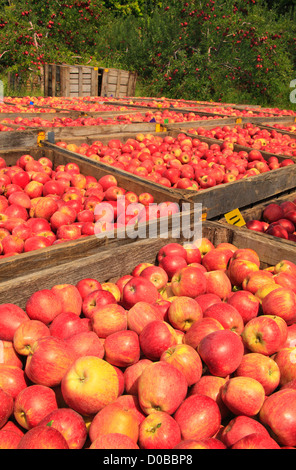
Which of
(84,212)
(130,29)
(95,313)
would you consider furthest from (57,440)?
(130,29)

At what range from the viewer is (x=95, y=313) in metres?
2.04

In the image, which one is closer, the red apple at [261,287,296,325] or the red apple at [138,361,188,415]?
the red apple at [138,361,188,415]

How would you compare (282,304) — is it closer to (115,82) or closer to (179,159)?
(179,159)

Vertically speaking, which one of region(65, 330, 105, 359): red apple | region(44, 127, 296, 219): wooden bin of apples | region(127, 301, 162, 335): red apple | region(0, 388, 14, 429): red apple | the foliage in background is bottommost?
region(0, 388, 14, 429): red apple

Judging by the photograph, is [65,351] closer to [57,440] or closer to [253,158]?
[57,440]

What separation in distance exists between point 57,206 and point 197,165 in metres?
2.38

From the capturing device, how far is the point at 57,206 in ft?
11.7

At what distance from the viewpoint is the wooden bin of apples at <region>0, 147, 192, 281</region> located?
101 inches

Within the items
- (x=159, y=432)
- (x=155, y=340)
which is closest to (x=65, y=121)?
(x=155, y=340)

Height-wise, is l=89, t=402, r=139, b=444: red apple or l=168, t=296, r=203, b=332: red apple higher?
l=168, t=296, r=203, b=332: red apple

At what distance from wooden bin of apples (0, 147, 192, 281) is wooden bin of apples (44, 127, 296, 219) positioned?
233 mm

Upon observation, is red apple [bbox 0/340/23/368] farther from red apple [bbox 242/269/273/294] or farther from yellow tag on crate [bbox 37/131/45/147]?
yellow tag on crate [bbox 37/131/45/147]

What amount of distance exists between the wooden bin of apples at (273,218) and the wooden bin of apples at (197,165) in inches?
8.6

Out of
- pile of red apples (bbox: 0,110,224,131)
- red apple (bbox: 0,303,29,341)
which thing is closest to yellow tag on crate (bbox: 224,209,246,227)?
red apple (bbox: 0,303,29,341)
